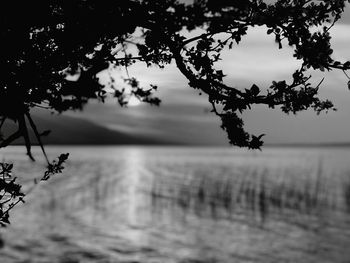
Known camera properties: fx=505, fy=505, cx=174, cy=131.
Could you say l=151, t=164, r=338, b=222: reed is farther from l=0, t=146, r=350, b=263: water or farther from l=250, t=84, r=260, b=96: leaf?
l=250, t=84, r=260, b=96: leaf

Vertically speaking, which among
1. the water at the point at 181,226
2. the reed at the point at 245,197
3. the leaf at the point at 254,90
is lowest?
the water at the point at 181,226

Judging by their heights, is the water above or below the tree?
below

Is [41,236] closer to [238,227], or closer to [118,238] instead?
[118,238]

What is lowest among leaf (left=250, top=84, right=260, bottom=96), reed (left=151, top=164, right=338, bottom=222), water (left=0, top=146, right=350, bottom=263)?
water (left=0, top=146, right=350, bottom=263)

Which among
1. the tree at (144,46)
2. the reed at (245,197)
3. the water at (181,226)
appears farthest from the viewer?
the reed at (245,197)

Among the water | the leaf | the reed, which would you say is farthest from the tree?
the reed

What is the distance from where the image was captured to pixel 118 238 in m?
37.2

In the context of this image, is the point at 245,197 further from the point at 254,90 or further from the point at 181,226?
the point at 254,90

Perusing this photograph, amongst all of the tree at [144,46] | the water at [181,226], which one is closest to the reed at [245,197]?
the water at [181,226]

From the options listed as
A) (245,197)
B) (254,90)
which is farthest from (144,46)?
(245,197)

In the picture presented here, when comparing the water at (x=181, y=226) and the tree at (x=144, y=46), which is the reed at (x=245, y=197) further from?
the tree at (x=144, y=46)

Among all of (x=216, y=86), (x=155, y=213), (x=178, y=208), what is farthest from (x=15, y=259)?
(x=216, y=86)

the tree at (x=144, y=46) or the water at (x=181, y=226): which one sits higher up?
the tree at (x=144, y=46)

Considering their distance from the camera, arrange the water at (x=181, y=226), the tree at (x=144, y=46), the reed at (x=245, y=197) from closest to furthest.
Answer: the tree at (x=144, y=46) → the water at (x=181, y=226) → the reed at (x=245, y=197)
